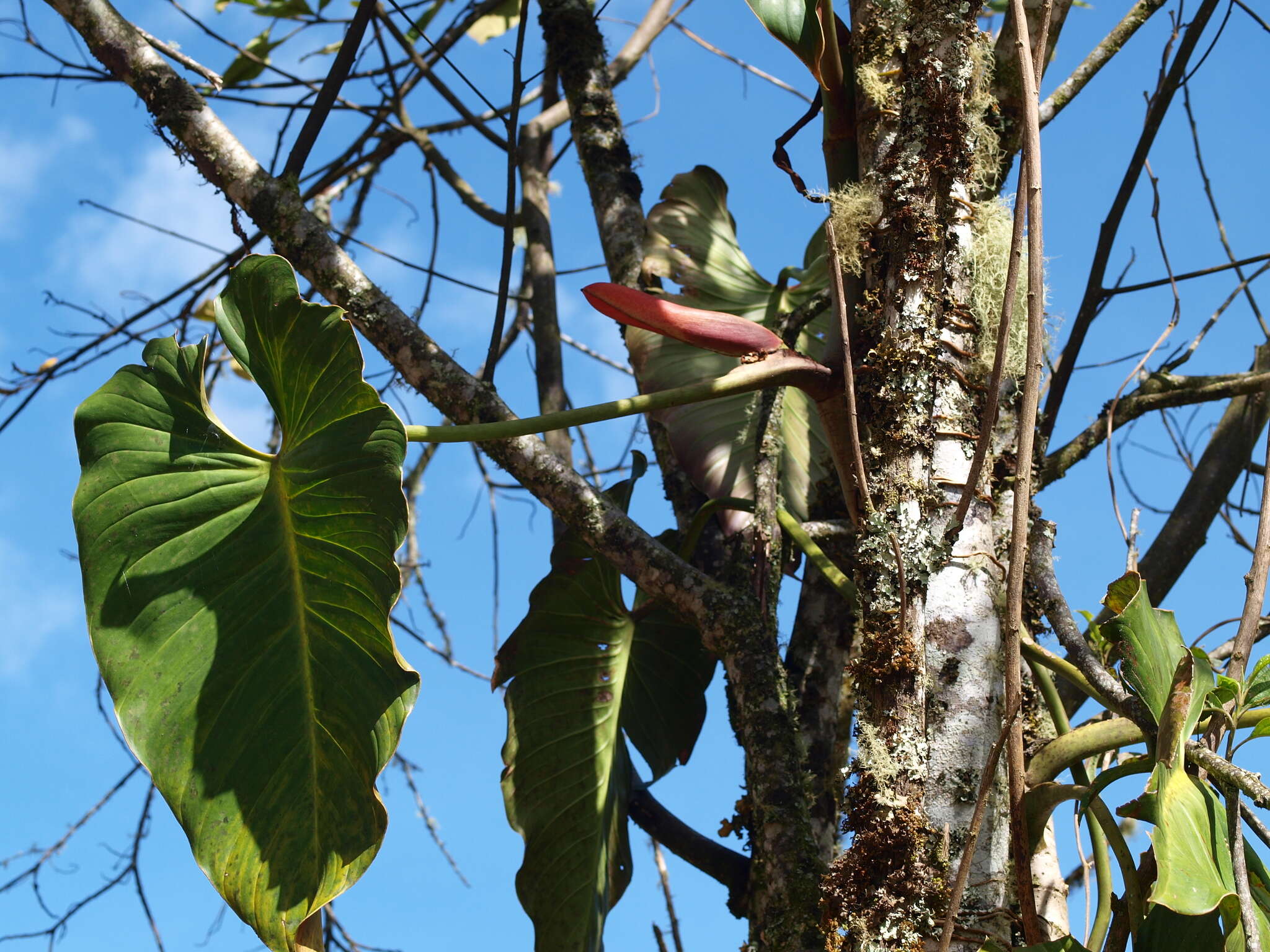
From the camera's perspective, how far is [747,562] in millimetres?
1227

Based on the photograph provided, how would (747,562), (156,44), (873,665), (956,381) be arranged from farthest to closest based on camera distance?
(156,44) → (747,562) → (956,381) → (873,665)

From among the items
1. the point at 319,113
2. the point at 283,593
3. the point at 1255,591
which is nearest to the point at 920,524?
the point at 1255,591

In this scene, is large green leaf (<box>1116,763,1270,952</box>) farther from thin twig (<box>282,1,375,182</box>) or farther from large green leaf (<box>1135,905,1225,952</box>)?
thin twig (<box>282,1,375,182</box>)

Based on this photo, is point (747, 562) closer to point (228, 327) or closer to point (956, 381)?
point (956, 381)

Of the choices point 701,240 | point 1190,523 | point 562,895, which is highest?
point 701,240

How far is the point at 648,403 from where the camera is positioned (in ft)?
3.19

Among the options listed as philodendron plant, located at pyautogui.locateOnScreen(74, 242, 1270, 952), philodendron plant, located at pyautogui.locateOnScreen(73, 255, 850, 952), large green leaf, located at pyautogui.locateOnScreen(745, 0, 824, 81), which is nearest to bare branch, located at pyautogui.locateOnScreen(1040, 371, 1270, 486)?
philodendron plant, located at pyautogui.locateOnScreen(74, 242, 1270, 952)

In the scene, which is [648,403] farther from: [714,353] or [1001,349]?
[714,353]

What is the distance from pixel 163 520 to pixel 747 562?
62cm

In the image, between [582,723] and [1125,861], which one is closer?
[1125,861]

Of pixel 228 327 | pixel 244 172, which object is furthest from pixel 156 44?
pixel 228 327

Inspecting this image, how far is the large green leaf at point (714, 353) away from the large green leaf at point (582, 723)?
111 millimetres

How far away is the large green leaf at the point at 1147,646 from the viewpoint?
0.77 metres

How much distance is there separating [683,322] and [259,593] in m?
0.47
